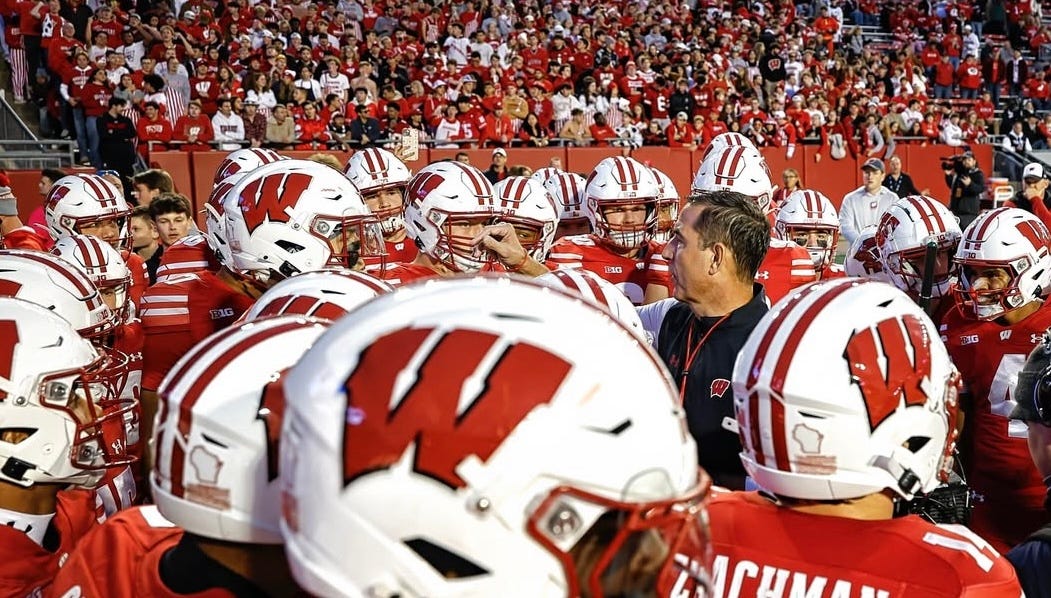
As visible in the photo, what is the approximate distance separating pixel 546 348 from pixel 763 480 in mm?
954

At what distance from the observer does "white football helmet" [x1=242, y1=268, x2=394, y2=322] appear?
2.64 metres

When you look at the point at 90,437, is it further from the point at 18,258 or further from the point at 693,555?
the point at 693,555

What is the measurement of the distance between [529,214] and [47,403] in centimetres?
396

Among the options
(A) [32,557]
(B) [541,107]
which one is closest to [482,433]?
(A) [32,557]

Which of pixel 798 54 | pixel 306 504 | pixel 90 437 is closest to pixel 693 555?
pixel 306 504

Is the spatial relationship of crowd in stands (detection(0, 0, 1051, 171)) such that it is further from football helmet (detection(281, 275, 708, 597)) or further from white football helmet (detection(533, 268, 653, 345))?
football helmet (detection(281, 275, 708, 597))

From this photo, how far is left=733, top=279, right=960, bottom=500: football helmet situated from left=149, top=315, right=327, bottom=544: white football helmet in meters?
1.00

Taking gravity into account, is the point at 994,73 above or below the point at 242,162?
above

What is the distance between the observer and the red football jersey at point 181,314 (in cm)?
384

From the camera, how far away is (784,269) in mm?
5852

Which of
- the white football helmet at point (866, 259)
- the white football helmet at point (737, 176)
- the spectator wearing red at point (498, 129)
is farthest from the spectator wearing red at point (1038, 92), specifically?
the white football helmet at point (866, 259)

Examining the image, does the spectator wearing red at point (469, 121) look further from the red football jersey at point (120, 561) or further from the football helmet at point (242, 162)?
the red football jersey at point (120, 561)

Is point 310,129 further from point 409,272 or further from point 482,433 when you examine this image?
point 482,433

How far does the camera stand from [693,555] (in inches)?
63.6
